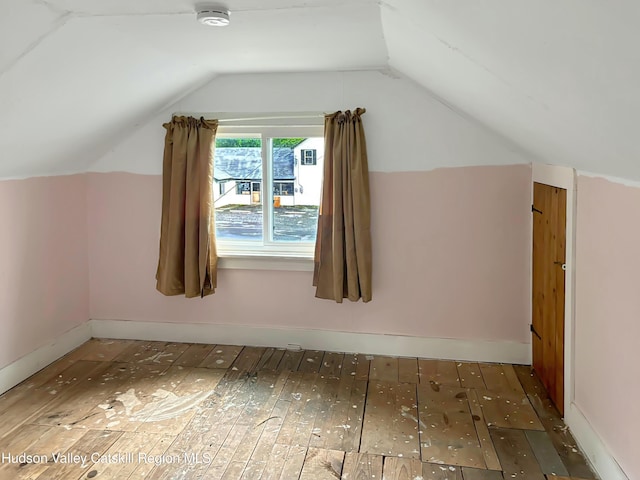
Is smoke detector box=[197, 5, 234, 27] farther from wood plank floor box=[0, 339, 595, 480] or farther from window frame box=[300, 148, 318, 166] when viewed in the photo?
wood plank floor box=[0, 339, 595, 480]

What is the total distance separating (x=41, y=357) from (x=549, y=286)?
3.26 metres

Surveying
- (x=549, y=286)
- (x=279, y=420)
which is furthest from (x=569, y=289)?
(x=279, y=420)

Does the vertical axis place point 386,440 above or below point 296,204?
below

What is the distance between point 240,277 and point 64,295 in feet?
4.12

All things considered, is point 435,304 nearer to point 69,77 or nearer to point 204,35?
point 204,35

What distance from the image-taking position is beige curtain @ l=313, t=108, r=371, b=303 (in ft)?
12.6

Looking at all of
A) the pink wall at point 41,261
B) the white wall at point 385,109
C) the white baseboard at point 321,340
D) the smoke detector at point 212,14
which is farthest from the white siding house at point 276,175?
the smoke detector at point 212,14

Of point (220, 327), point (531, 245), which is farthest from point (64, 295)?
point (531, 245)

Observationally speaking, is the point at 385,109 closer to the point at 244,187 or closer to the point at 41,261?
the point at 244,187

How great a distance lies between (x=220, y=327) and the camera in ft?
14.0

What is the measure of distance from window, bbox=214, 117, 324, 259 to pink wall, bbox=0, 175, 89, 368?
1050 millimetres

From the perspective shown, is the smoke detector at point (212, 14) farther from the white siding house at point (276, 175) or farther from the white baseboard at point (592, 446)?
the white baseboard at point (592, 446)

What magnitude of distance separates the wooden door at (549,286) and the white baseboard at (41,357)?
126 inches

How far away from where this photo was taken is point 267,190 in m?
4.20
